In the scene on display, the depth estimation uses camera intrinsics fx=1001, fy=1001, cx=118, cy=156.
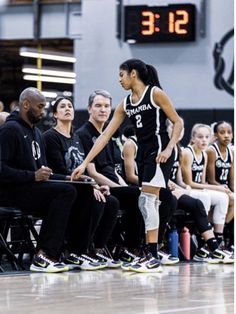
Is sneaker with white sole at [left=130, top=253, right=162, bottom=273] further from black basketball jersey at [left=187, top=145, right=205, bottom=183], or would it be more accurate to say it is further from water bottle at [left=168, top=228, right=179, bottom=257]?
black basketball jersey at [left=187, top=145, right=205, bottom=183]

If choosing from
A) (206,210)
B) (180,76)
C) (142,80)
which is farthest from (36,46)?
(142,80)

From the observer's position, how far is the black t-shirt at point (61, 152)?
9227 millimetres

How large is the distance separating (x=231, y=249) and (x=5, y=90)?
41.4 ft

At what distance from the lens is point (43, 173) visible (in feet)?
28.0

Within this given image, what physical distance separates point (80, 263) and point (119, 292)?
1.91m

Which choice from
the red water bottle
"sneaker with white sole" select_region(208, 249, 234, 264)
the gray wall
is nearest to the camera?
"sneaker with white sole" select_region(208, 249, 234, 264)

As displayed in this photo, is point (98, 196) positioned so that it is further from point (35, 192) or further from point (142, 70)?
point (142, 70)

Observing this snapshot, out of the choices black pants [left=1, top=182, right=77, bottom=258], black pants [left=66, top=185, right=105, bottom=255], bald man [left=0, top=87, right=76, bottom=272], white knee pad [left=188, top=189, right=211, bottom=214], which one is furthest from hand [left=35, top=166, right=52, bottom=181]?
white knee pad [left=188, top=189, right=211, bottom=214]

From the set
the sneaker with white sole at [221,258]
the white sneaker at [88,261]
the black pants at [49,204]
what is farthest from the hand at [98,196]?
the sneaker with white sole at [221,258]

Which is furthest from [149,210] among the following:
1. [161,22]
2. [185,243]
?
[161,22]

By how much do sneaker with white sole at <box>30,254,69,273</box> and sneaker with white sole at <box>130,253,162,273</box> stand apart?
65cm

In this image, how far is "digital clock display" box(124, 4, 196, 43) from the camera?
17.6 metres

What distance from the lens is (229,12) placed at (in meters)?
18.6

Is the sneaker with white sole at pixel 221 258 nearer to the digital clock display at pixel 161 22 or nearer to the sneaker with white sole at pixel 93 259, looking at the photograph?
the sneaker with white sole at pixel 93 259
